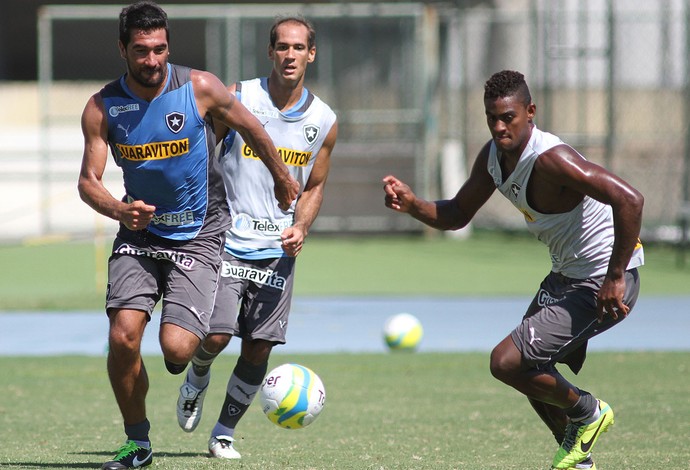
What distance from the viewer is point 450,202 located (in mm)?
6820

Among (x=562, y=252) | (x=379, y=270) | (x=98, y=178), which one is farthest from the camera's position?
(x=379, y=270)

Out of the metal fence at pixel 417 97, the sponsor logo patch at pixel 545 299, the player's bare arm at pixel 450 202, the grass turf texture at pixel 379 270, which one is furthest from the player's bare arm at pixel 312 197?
the metal fence at pixel 417 97

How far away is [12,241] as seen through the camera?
23328mm

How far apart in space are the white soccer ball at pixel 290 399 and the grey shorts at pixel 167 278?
2.22 ft

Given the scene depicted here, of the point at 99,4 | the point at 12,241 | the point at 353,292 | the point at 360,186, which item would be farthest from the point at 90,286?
the point at 99,4

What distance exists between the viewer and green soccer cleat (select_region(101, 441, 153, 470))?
6.07 meters

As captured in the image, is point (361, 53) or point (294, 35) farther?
point (361, 53)

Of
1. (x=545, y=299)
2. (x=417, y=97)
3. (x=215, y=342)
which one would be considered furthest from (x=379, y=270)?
(x=545, y=299)

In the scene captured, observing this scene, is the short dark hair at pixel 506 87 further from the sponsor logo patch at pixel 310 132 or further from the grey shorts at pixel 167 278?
the grey shorts at pixel 167 278

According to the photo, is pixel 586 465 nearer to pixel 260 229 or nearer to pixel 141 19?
pixel 260 229

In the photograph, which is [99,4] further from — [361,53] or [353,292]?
[353,292]

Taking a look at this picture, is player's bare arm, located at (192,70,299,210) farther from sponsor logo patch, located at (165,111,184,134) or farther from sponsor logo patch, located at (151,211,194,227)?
sponsor logo patch, located at (151,211,194,227)

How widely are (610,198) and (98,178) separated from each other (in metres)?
2.65

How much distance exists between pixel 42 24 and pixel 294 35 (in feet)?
57.2
